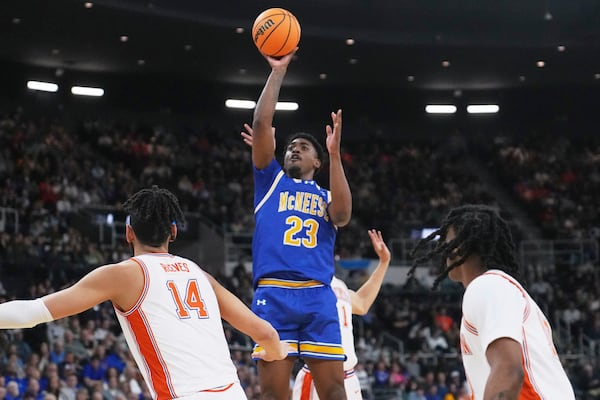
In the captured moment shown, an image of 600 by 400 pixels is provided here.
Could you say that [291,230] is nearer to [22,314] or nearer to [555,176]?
[22,314]

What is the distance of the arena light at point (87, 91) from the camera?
28.4 meters

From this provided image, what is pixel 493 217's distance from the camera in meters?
4.53

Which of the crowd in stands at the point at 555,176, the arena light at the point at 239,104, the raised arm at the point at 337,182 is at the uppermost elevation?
the arena light at the point at 239,104

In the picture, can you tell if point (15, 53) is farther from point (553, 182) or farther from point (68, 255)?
point (553, 182)

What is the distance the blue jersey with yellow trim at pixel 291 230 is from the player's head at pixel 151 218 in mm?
1846

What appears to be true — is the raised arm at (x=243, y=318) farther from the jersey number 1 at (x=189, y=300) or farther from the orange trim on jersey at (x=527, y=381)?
the orange trim on jersey at (x=527, y=381)

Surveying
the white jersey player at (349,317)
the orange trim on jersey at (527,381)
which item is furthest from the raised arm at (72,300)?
the white jersey player at (349,317)

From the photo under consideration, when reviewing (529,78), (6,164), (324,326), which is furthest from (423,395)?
(529,78)

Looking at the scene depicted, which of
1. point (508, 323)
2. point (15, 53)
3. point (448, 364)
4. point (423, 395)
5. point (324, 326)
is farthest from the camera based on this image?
point (15, 53)

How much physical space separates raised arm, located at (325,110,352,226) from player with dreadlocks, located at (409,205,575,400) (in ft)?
6.47

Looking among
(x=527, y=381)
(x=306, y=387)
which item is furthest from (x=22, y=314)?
(x=306, y=387)

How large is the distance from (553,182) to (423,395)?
12.7m

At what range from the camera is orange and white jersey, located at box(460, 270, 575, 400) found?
3918 mm

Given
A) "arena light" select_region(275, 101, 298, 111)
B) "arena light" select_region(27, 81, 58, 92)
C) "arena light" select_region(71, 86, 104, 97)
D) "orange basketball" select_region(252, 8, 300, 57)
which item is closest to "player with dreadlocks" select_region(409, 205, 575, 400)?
"orange basketball" select_region(252, 8, 300, 57)
